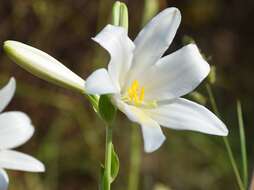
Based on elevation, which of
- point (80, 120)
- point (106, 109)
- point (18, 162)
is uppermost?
point (106, 109)

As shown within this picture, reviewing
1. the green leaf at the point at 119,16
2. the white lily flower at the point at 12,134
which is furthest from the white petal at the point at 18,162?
the green leaf at the point at 119,16

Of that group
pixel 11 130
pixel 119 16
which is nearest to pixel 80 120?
pixel 11 130

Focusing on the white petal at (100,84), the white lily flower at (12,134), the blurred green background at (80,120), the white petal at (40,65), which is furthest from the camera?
the blurred green background at (80,120)

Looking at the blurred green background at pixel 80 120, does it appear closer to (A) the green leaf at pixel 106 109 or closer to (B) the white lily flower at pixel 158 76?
(B) the white lily flower at pixel 158 76

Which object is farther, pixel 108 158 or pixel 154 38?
pixel 154 38

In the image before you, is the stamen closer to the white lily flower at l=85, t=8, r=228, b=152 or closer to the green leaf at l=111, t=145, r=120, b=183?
the white lily flower at l=85, t=8, r=228, b=152

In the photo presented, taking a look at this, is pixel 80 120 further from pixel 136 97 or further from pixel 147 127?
pixel 147 127

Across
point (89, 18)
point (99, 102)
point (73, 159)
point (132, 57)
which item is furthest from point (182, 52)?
point (89, 18)
